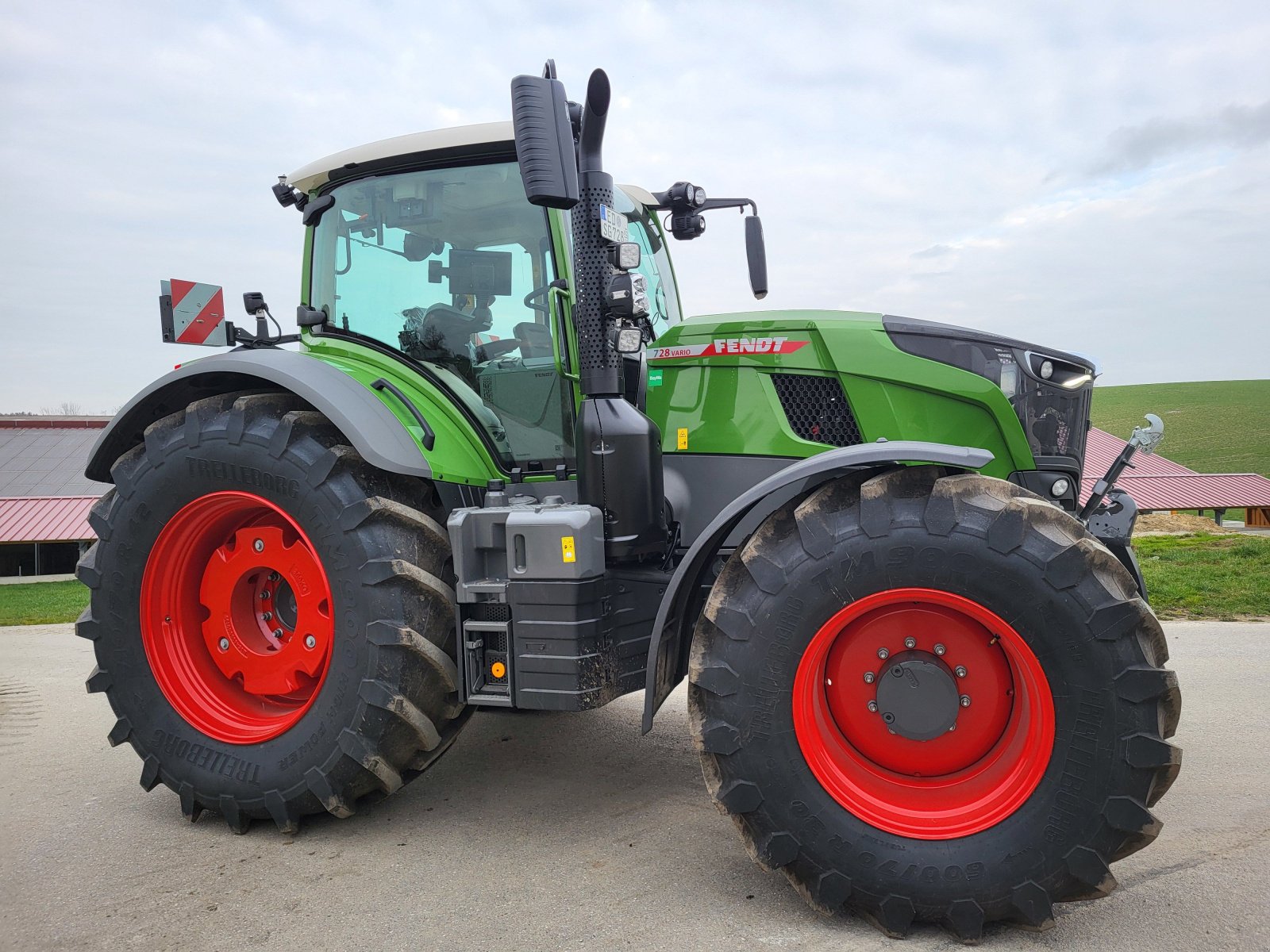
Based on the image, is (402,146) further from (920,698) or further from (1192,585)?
(1192,585)

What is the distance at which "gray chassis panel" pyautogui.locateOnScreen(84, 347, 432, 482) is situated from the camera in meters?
3.00

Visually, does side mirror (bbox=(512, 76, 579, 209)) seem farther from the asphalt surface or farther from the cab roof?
the asphalt surface

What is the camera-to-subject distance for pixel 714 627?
256cm

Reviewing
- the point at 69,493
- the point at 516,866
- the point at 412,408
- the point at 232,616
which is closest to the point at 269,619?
the point at 232,616

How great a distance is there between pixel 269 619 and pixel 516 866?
A: 54.5 inches

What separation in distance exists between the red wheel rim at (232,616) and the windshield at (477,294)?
87cm

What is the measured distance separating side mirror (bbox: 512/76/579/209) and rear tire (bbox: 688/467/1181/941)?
3.85ft

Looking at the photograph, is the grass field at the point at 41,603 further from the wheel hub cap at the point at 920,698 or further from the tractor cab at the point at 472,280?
the wheel hub cap at the point at 920,698

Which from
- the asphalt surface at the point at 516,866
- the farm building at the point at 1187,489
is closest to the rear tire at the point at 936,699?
the asphalt surface at the point at 516,866

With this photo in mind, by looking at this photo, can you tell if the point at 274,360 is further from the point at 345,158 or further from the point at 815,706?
the point at 815,706

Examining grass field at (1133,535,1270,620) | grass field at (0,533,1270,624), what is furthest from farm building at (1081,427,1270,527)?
grass field at (1133,535,1270,620)

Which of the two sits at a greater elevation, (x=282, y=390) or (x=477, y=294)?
(x=477, y=294)

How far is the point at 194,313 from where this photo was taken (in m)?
3.96

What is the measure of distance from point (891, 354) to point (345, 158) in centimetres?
229
